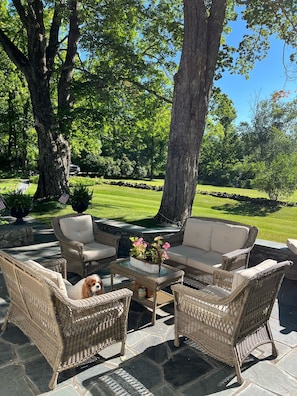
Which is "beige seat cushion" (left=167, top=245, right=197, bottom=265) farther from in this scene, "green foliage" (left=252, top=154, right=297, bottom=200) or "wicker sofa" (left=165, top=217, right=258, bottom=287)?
"green foliage" (left=252, top=154, right=297, bottom=200)

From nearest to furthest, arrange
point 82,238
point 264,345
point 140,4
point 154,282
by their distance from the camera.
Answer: point 264,345, point 154,282, point 82,238, point 140,4

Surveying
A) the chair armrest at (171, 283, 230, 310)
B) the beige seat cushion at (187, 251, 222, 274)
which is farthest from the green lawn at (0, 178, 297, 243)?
the chair armrest at (171, 283, 230, 310)

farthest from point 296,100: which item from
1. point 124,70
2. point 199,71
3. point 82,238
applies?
point 82,238

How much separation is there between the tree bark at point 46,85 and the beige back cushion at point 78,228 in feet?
16.9

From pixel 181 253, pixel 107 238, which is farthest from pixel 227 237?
pixel 107 238

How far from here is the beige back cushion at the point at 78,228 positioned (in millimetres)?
4855

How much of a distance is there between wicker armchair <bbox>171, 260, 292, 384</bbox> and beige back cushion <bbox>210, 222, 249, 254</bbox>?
64.3 inches

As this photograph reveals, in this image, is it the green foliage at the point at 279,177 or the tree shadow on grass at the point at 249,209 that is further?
the green foliage at the point at 279,177

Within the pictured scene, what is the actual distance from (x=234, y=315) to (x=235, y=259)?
5.27 ft

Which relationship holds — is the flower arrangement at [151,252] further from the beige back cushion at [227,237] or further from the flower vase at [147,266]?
the beige back cushion at [227,237]

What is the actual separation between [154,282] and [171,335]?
59cm

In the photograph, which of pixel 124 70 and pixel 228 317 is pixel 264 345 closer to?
pixel 228 317

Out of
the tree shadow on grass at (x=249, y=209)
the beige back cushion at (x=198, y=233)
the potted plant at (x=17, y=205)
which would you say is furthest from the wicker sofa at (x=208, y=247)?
the tree shadow on grass at (x=249, y=209)

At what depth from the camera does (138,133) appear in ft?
41.7
